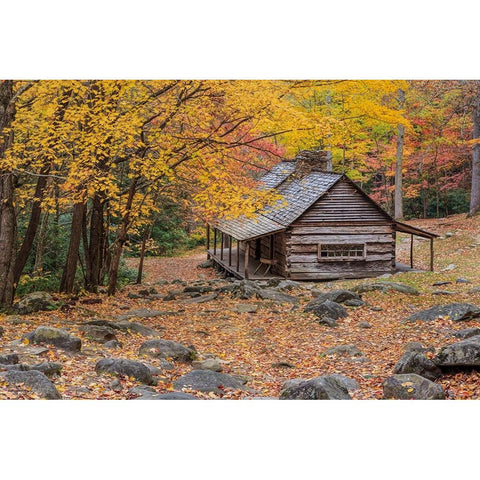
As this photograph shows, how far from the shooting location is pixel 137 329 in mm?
10617

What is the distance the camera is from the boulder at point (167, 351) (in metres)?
8.98

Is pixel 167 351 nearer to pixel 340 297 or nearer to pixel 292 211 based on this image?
pixel 340 297

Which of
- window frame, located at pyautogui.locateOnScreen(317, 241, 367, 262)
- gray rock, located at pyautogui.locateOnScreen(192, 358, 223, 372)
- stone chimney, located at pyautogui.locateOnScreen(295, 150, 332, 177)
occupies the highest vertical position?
stone chimney, located at pyautogui.locateOnScreen(295, 150, 332, 177)

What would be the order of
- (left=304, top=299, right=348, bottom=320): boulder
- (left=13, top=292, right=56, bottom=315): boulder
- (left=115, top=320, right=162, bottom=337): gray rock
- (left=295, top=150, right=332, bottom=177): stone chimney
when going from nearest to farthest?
(left=115, top=320, right=162, bottom=337): gray rock → (left=13, top=292, right=56, bottom=315): boulder → (left=304, top=299, right=348, bottom=320): boulder → (left=295, top=150, right=332, bottom=177): stone chimney

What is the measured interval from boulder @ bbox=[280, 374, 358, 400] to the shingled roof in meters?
10.8

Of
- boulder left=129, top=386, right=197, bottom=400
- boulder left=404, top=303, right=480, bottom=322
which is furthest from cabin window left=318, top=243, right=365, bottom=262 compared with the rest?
boulder left=129, top=386, right=197, bottom=400

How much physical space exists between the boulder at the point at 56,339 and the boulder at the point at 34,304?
3.07 meters

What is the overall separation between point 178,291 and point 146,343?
7804mm

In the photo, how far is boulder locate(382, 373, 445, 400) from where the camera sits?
7312 mm

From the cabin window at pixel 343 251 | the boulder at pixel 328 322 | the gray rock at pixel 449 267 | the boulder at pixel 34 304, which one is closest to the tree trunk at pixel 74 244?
the boulder at pixel 34 304

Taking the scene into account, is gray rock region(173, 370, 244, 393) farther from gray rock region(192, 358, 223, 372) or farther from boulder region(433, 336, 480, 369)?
boulder region(433, 336, 480, 369)

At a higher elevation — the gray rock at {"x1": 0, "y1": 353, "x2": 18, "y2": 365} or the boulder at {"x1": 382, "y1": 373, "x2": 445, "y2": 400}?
the gray rock at {"x1": 0, "y1": 353, "x2": 18, "y2": 365}

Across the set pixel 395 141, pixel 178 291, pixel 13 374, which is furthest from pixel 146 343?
pixel 395 141

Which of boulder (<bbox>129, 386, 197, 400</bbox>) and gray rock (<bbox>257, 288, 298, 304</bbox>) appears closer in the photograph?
boulder (<bbox>129, 386, 197, 400</bbox>)
